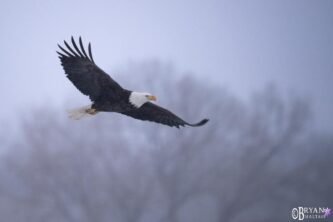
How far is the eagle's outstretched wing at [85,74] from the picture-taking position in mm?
7387

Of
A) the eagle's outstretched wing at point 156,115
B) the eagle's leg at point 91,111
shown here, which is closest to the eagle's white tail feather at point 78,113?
the eagle's leg at point 91,111

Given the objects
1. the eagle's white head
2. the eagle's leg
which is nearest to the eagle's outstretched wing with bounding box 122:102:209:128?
the eagle's white head

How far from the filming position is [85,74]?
7.44 m

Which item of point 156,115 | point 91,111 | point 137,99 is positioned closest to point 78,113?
point 91,111

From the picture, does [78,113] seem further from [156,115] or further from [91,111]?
[156,115]

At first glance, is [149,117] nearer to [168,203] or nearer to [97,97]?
[97,97]

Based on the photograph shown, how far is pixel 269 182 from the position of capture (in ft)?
48.9

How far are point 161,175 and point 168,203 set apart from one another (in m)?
0.69

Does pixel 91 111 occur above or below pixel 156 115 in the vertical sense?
below

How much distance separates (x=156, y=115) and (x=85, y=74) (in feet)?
3.61

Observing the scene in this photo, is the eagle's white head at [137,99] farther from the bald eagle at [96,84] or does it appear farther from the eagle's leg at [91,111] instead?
the eagle's leg at [91,111]

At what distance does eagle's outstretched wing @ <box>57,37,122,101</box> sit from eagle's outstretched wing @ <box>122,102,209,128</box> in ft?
1.85

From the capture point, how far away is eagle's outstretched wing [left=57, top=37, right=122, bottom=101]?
24.2 feet

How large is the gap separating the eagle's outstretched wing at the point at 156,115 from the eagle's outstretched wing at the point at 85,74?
1.85 ft
